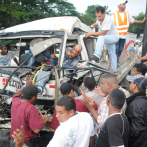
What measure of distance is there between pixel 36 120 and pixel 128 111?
1.29m

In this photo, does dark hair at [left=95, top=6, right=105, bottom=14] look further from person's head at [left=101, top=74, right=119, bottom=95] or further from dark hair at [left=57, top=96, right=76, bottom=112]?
dark hair at [left=57, top=96, right=76, bottom=112]

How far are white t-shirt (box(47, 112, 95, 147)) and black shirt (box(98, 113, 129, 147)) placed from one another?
206 millimetres

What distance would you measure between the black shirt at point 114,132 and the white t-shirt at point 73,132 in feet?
0.67

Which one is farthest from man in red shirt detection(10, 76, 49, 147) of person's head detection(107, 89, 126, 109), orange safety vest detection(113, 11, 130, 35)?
orange safety vest detection(113, 11, 130, 35)

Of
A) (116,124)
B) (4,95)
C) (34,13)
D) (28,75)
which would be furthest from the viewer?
(34,13)

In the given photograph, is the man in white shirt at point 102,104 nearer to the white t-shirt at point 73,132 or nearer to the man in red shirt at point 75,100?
the man in red shirt at point 75,100

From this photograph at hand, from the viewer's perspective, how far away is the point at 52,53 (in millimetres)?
4301

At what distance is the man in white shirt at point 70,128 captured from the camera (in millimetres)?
1688

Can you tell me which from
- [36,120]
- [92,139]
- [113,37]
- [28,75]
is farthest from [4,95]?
[113,37]

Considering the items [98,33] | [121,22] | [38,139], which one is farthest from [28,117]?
[121,22]

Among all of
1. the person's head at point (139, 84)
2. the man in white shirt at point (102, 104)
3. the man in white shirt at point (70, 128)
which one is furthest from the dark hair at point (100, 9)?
the man in white shirt at point (70, 128)

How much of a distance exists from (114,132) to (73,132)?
44cm

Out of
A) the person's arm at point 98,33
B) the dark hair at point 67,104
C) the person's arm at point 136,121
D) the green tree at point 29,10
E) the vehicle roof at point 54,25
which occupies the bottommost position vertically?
the person's arm at point 136,121

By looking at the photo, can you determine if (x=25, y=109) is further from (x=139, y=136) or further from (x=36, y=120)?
(x=139, y=136)
